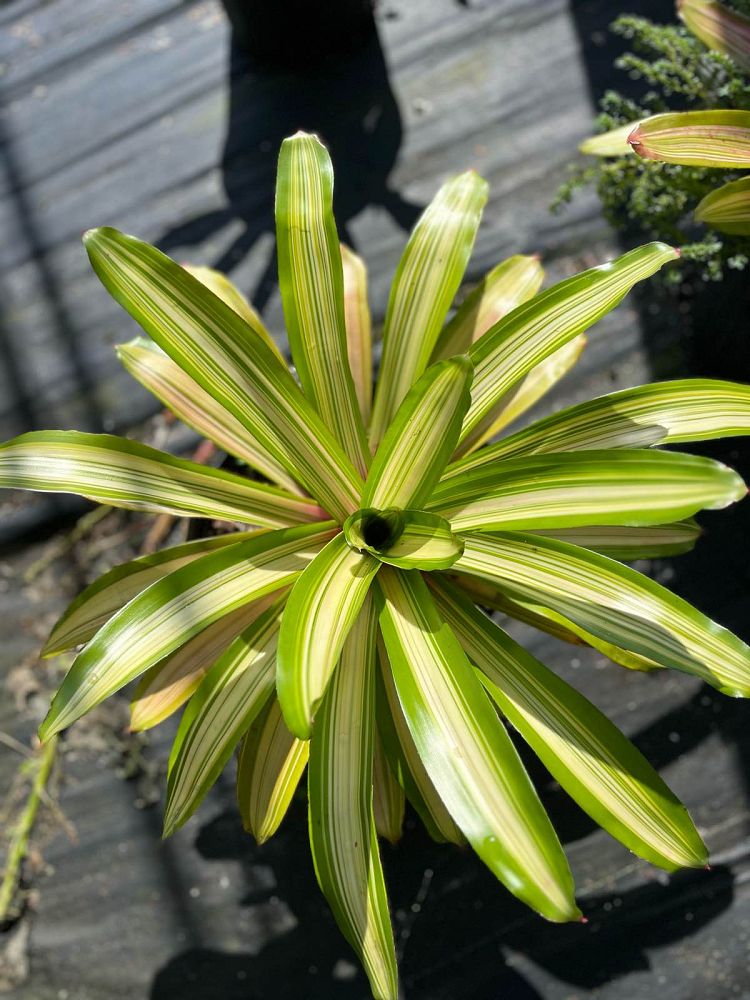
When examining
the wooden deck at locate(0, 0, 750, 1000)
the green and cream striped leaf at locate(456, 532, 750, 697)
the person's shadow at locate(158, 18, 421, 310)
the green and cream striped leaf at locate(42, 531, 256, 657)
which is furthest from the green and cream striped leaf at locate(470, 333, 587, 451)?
the person's shadow at locate(158, 18, 421, 310)

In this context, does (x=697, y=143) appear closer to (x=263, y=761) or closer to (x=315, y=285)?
(x=315, y=285)

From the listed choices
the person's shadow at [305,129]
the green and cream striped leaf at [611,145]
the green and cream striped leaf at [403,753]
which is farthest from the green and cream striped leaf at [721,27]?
the green and cream striped leaf at [403,753]

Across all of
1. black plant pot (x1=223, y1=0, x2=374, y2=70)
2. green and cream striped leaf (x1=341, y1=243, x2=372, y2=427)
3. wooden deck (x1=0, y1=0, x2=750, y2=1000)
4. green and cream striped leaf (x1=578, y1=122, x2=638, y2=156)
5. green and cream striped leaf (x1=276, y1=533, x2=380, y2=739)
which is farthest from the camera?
black plant pot (x1=223, y1=0, x2=374, y2=70)

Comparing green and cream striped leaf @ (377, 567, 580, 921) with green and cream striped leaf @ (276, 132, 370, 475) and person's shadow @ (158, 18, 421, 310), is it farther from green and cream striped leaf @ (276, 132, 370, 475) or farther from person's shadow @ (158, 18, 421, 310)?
person's shadow @ (158, 18, 421, 310)

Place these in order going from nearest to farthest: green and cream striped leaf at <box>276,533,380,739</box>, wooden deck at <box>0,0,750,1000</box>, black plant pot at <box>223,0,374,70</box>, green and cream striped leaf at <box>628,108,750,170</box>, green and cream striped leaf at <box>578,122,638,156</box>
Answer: green and cream striped leaf at <box>276,533,380,739</box> < green and cream striped leaf at <box>628,108,750,170</box> < green and cream striped leaf at <box>578,122,638,156</box> < wooden deck at <box>0,0,750,1000</box> < black plant pot at <box>223,0,374,70</box>

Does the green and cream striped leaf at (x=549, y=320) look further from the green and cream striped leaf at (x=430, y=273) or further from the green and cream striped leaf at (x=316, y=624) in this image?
the green and cream striped leaf at (x=316, y=624)

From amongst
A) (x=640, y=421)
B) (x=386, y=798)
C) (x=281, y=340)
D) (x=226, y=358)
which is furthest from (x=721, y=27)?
(x=386, y=798)

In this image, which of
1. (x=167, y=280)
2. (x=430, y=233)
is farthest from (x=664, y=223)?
(x=167, y=280)
